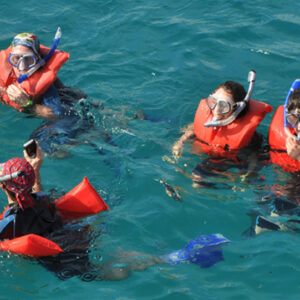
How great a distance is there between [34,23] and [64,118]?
327 cm

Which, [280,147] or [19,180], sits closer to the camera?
Result: [19,180]

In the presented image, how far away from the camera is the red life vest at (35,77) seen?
22.1 feet

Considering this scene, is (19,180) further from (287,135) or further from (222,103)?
(287,135)

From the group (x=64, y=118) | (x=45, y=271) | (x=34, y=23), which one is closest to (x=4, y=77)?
(x=64, y=118)

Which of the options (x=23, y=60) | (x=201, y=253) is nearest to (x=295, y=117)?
(x=201, y=253)

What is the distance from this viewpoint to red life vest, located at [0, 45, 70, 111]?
22.1 ft

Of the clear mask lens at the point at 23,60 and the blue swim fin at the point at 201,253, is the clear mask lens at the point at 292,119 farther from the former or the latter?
the clear mask lens at the point at 23,60

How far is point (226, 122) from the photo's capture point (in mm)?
6027

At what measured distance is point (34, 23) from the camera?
365 inches

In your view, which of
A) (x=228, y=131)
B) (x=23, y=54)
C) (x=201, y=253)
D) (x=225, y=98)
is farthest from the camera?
(x=23, y=54)

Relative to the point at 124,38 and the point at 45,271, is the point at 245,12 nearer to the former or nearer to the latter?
the point at 124,38

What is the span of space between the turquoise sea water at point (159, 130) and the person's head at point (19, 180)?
27.4 inches

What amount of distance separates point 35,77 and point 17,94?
0.36 meters

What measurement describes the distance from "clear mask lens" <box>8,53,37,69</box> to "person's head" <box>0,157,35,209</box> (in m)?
2.61
